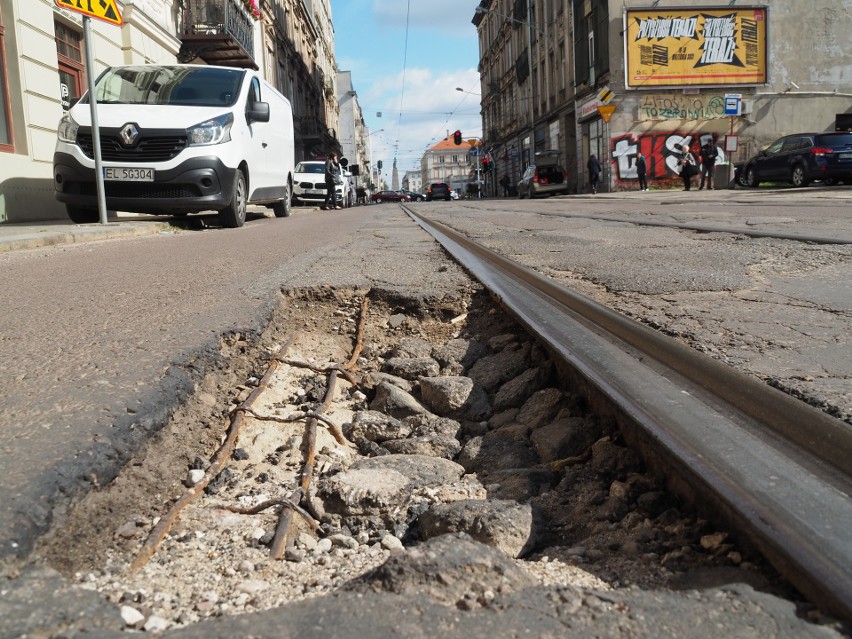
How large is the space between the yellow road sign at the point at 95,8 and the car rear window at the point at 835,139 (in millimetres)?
16500

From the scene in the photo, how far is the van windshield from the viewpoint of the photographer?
9.59 meters

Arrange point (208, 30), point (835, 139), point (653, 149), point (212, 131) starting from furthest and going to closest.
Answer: point (653, 149) → point (208, 30) → point (835, 139) → point (212, 131)

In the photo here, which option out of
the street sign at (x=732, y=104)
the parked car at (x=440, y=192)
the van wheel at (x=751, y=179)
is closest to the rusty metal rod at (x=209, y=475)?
the van wheel at (x=751, y=179)

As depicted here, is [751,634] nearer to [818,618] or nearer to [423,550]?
[818,618]

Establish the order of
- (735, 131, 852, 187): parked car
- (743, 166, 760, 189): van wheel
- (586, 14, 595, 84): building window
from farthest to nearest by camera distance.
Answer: (586, 14, 595, 84): building window
(743, 166, 760, 189): van wheel
(735, 131, 852, 187): parked car

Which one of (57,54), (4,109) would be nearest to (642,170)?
(57,54)

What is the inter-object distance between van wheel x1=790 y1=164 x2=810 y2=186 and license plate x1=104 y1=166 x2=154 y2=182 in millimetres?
16459

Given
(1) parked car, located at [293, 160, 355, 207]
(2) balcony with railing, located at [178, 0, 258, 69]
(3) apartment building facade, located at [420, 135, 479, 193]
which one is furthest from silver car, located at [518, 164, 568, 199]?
(3) apartment building facade, located at [420, 135, 479, 193]

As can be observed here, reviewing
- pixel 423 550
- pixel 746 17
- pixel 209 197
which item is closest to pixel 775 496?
pixel 423 550

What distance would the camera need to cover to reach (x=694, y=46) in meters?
27.7

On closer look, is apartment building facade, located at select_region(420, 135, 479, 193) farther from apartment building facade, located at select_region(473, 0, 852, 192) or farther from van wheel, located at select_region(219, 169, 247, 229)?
van wheel, located at select_region(219, 169, 247, 229)

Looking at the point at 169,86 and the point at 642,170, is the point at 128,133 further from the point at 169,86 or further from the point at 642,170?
the point at 642,170

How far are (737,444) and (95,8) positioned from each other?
9.25 m

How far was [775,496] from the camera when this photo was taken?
1.27 m
